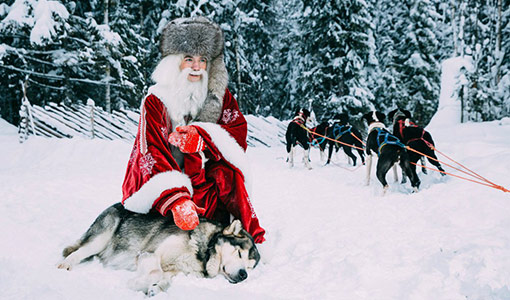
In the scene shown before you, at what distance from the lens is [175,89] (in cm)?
284

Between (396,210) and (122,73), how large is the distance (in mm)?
12733

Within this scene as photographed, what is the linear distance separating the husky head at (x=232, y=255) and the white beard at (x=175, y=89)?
1120 mm

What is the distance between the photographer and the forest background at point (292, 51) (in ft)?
40.6

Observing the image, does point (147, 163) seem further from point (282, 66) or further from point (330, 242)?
point (282, 66)

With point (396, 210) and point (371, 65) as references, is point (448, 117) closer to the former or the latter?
point (371, 65)

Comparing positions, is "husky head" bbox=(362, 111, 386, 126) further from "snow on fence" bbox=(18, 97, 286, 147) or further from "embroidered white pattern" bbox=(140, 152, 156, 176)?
"snow on fence" bbox=(18, 97, 286, 147)

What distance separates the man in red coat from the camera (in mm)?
2572

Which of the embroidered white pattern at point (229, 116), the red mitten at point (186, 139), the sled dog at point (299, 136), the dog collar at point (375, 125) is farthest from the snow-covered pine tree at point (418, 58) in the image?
the red mitten at point (186, 139)

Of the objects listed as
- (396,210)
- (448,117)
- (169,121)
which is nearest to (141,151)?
(169,121)

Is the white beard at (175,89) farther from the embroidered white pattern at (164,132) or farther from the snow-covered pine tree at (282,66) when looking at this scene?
the snow-covered pine tree at (282,66)

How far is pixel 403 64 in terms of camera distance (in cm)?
2030

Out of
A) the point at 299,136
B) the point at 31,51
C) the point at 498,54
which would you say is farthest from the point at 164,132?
the point at 498,54

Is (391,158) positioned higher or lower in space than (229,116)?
lower

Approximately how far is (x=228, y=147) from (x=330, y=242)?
139cm
